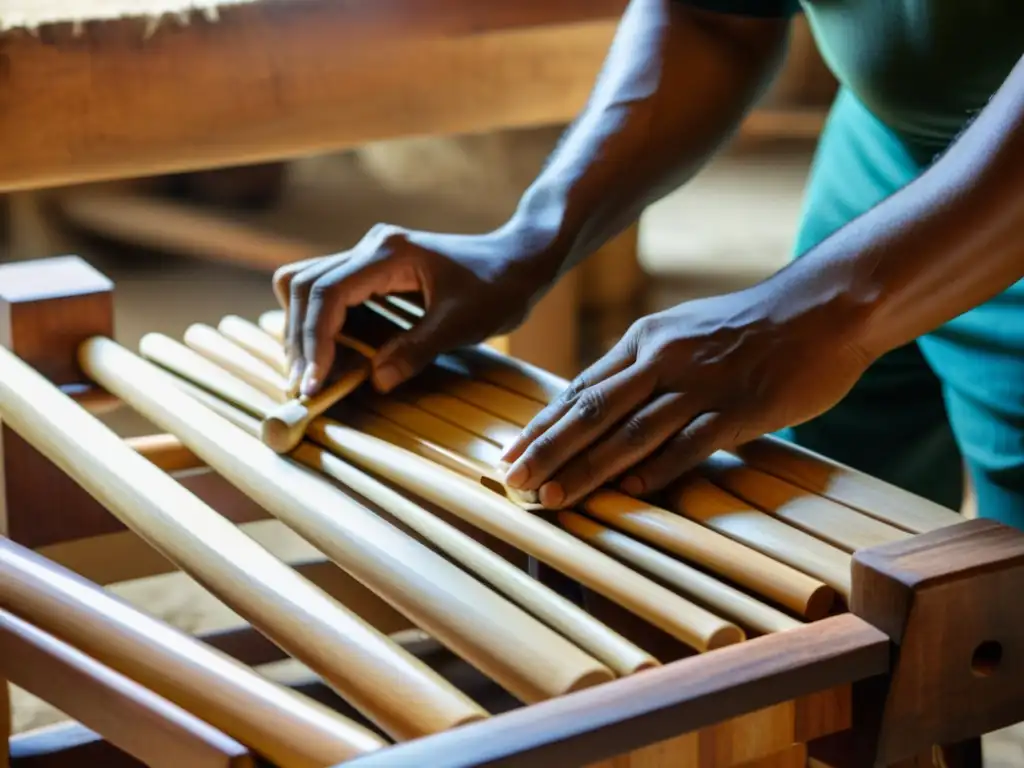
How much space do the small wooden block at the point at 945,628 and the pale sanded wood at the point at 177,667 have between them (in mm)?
240

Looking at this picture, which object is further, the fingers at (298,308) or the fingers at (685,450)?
the fingers at (298,308)

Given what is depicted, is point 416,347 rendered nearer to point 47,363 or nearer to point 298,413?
point 298,413

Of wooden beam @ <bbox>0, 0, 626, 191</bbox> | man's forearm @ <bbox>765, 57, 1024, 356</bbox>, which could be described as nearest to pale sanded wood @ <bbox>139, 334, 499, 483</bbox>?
man's forearm @ <bbox>765, 57, 1024, 356</bbox>

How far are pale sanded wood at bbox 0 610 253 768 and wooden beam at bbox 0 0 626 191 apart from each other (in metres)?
0.78

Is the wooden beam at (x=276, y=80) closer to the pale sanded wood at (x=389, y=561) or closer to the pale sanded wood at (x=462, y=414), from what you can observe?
Answer: the pale sanded wood at (x=389, y=561)

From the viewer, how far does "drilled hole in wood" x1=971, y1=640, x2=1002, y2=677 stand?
70 centimetres

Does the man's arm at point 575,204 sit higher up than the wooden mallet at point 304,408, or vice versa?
the man's arm at point 575,204

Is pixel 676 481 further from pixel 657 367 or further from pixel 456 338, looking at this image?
pixel 456 338

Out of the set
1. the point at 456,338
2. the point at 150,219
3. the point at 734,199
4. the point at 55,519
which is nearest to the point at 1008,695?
the point at 456,338

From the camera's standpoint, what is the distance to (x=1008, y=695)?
712 mm

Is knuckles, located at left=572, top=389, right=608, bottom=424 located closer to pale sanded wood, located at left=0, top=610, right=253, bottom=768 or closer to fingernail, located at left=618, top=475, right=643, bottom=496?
fingernail, located at left=618, top=475, right=643, bottom=496

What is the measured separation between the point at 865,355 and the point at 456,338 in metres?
0.32

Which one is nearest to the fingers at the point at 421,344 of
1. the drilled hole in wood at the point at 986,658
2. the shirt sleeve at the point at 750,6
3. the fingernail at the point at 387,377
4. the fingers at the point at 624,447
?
the fingernail at the point at 387,377

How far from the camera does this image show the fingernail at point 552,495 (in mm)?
815
